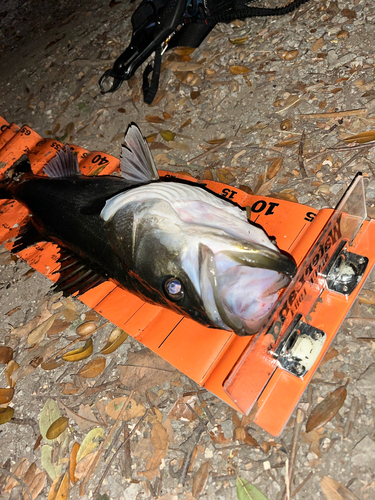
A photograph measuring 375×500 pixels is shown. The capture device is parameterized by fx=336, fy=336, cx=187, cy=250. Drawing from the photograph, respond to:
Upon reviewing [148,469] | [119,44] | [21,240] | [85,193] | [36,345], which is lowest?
[148,469]

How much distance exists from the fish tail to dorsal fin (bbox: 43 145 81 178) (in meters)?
0.53

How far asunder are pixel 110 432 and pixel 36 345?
1142 mm

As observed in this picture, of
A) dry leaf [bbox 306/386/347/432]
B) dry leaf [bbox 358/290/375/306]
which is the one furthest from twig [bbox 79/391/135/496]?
dry leaf [bbox 358/290/375/306]

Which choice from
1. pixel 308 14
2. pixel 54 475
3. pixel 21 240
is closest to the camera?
pixel 54 475

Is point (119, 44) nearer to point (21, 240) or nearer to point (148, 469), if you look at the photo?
point (21, 240)

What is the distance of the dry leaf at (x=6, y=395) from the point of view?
294 centimetres

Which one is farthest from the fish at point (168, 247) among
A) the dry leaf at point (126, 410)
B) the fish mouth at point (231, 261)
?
the dry leaf at point (126, 410)

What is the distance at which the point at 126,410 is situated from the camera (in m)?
2.58

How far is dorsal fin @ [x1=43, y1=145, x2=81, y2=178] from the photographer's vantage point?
3.33 meters

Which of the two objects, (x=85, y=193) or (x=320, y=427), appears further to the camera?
(x=85, y=193)

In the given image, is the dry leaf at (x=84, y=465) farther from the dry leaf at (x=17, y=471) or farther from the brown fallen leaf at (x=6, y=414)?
the brown fallen leaf at (x=6, y=414)

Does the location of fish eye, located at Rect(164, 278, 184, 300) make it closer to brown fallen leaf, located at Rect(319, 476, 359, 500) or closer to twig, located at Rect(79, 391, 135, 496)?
twig, located at Rect(79, 391, 135, 496)

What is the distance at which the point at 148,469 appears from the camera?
2.31 meters

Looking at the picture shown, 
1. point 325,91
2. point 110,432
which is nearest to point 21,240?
point 110,432
